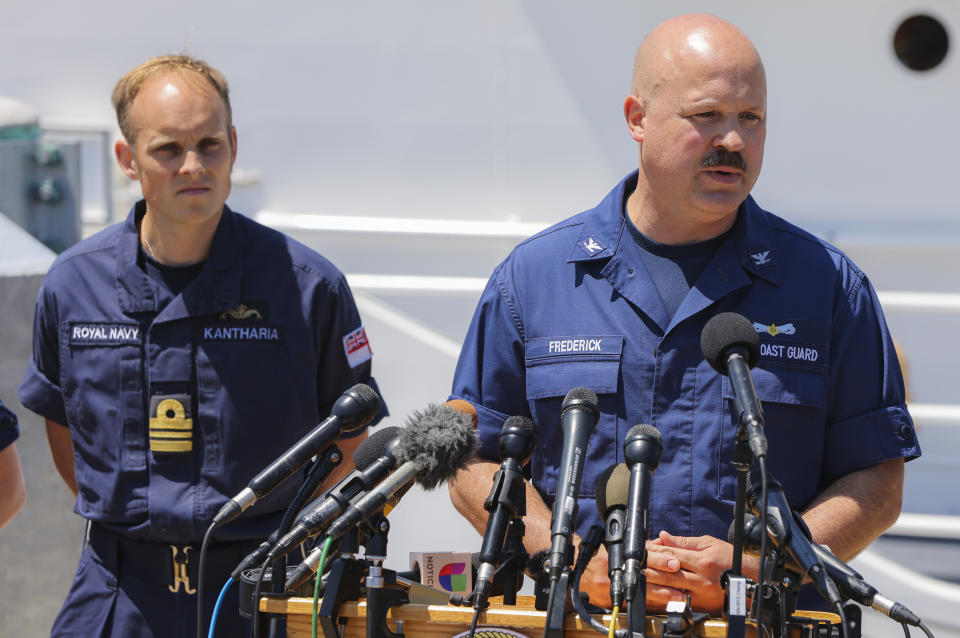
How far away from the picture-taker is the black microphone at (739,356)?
4.99 ft

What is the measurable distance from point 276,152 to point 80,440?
242 cm

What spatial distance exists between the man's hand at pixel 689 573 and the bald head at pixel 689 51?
0.89m

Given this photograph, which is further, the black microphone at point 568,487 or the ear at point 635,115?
the ear at point 635,115

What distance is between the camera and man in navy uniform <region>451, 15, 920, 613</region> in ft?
7.23

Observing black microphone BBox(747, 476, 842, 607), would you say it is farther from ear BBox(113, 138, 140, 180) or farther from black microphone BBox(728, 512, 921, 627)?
ear BBox(113, 138, 140, 180)

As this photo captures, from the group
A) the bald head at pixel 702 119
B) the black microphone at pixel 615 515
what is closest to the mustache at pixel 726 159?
the bald head at pixel 702 119

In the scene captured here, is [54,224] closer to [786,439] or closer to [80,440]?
[80,440]

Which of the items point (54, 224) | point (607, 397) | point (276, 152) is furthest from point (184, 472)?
point (276, 152)

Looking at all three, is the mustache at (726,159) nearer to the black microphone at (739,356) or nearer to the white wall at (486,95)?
the black microphone at (739,356)

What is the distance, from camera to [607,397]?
7.52ft

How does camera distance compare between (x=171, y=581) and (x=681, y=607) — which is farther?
(x=171, y=581)

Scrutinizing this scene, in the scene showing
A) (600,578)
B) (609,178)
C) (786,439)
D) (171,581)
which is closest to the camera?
(600,578)

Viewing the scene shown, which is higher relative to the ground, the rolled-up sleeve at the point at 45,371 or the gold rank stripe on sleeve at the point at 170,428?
the rolled-up sleeve at the point at 45,371

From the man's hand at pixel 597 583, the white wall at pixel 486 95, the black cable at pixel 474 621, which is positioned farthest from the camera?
the white wall at pixel 486 95
